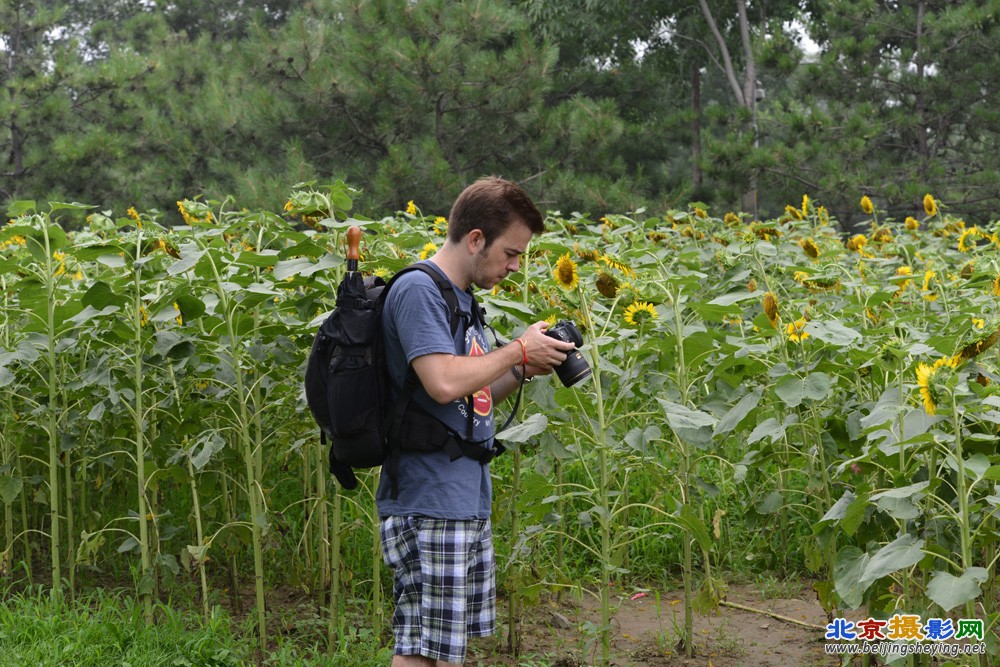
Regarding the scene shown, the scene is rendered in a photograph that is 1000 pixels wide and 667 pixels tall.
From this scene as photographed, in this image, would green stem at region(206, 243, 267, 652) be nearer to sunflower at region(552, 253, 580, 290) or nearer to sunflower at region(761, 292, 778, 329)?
sunflower at region(552, 253, 580, 290)

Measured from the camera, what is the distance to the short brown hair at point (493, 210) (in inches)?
91.7

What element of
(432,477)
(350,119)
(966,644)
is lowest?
(966,644)

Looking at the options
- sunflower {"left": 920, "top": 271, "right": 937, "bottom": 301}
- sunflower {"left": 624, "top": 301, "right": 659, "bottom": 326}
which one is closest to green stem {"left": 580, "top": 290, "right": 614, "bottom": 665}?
sunflower {"left": 624, "top": 301, "right": 659, "bottom": 326}

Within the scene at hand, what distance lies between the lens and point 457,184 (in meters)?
12.0

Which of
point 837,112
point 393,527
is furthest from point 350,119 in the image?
point 393,527

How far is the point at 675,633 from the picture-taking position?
3.38 m

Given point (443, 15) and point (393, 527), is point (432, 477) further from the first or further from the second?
point (443, 15)

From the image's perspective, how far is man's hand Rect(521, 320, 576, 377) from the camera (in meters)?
2.29

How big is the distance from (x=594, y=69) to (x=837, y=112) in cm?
384

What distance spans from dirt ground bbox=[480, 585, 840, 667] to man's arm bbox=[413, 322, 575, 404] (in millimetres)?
963

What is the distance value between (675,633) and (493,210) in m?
1.63

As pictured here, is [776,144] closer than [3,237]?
No

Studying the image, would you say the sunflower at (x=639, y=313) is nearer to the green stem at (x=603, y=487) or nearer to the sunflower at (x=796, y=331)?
the green stem at (x=603, y=487)

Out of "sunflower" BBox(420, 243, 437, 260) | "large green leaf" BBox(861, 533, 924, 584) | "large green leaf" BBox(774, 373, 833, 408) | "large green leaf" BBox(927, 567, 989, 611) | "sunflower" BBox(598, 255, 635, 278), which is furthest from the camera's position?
"sunflower" BBox(420, 243, 437, 260)
